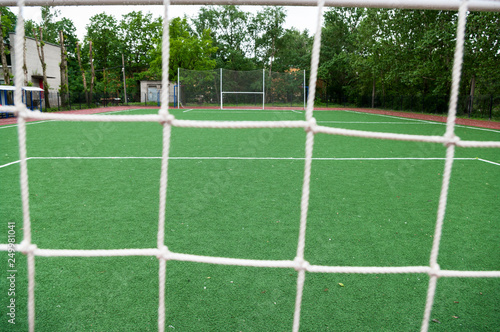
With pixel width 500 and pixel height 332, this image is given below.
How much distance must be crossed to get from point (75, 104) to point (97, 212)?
2317 cm

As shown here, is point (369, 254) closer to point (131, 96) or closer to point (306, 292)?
point (306, 292)

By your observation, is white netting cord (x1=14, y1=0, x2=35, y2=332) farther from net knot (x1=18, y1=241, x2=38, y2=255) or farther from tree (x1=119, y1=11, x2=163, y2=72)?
tree (x1=119, y1=11, x2=163, y2=72)

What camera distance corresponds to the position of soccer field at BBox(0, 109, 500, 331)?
194 cm

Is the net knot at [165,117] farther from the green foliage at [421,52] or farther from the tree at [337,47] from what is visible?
the tree at [337,47]

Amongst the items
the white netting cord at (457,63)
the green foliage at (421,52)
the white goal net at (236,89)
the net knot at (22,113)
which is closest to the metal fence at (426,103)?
the green foliage at (421,52)

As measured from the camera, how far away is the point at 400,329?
72.6 inches

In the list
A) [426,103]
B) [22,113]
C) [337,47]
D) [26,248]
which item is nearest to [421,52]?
[426,103]

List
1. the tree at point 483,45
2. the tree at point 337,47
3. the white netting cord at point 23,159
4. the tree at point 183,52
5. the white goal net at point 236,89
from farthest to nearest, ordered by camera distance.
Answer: the tree at point 337,47 < the tree at point 183,52 < the white goal net at point 236,89 < the tree at point 483,45 < the white netting cord at point 23,159

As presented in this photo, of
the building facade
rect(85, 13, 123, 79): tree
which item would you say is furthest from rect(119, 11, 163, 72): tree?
the building facade

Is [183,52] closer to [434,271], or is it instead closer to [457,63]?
[457,63]

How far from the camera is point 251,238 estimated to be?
291 centimetres

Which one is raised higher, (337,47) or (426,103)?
(337,47)

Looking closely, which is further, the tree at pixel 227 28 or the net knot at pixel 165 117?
the tree at pixel 227 28

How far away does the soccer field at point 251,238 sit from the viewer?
194 cm
